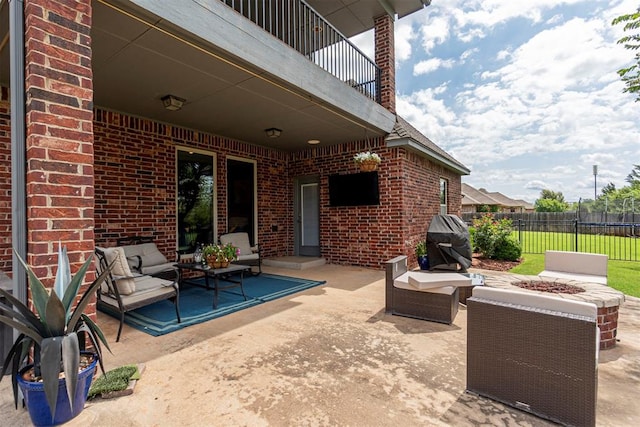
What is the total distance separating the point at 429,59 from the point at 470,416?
8704mm

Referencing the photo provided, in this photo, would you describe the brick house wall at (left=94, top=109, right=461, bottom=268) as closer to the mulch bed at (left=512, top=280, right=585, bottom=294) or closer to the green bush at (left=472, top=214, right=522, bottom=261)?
the green bush at (left=472, top=214, right=522, bottom=261)

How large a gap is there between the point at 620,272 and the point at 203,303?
324 inches

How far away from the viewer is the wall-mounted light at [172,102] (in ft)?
14.1

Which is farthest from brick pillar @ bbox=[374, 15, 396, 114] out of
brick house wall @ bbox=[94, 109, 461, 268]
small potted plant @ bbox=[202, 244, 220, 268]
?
small potted plant @ bbox=[202, 244, 220, 268]

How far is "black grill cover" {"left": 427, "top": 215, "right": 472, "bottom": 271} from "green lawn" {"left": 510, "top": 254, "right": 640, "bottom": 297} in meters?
2.62

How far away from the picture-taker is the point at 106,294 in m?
3.36

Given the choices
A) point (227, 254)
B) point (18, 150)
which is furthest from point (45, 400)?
point (227, 254)

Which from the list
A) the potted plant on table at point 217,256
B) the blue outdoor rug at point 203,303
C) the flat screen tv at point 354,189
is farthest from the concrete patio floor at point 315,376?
the flat screen tv at point 354,189

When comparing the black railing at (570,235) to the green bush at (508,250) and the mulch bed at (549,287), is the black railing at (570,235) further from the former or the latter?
the mulch bed at (549,287)

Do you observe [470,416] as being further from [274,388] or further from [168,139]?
[168,139]

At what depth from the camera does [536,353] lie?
5.81ft

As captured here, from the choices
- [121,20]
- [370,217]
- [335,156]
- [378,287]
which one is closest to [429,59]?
[335,156]

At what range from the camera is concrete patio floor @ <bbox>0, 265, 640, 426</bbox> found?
1796 millimetres

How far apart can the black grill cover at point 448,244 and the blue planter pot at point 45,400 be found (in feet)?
14.2
